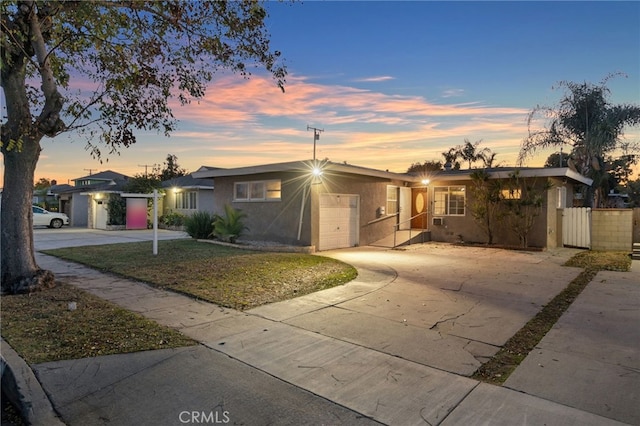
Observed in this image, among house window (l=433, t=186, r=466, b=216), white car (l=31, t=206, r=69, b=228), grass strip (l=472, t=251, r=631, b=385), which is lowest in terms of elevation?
grass strip (l=472, t=251, r=631, b=385)

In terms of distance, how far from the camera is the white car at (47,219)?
2518 centimetres

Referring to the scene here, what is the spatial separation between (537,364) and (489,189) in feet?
39.9

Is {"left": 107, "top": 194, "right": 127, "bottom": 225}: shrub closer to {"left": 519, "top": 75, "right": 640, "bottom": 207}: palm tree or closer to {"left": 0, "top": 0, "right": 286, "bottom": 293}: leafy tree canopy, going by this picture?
{"left": 0, "top": 0, "right": 286, "bottom": 293}: leafy tree canopy

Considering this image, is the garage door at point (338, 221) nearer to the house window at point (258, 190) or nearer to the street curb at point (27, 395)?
the house window at point (258, 190)

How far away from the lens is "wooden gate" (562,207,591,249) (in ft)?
48.6

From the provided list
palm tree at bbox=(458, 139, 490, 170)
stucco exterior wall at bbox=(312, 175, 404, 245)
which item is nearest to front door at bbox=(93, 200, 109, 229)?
stucco exterior wall at bbox=(312, 175, 404, 245)

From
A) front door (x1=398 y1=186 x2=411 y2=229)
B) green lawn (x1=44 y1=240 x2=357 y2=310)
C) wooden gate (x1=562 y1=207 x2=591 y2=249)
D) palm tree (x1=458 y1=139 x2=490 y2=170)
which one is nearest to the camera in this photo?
green lawn (x1=44 y1=240 x2=357 y2=310)

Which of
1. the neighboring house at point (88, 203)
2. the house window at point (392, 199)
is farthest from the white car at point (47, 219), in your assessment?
the house window at point (392, 199)

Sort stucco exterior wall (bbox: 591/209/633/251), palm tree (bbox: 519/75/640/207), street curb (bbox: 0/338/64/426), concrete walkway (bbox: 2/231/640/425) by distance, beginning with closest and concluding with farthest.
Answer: street curb (bbox: 0/338/64/426) < concrete walkway (bbox: 2/231/640/425) < stucco exterior wall (bbox: 591/209/633/251) < palm tree (bbox: 519/75/640/207)

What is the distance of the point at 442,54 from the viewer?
11.1 meters

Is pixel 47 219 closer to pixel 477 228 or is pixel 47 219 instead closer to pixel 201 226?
pixel 201 226

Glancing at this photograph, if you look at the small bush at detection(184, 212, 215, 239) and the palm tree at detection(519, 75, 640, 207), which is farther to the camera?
the palm tree at detection(519, 75, 640, 207)

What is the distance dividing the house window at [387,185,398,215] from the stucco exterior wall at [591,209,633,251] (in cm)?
756

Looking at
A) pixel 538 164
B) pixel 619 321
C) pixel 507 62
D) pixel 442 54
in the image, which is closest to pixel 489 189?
pixel 507 62
